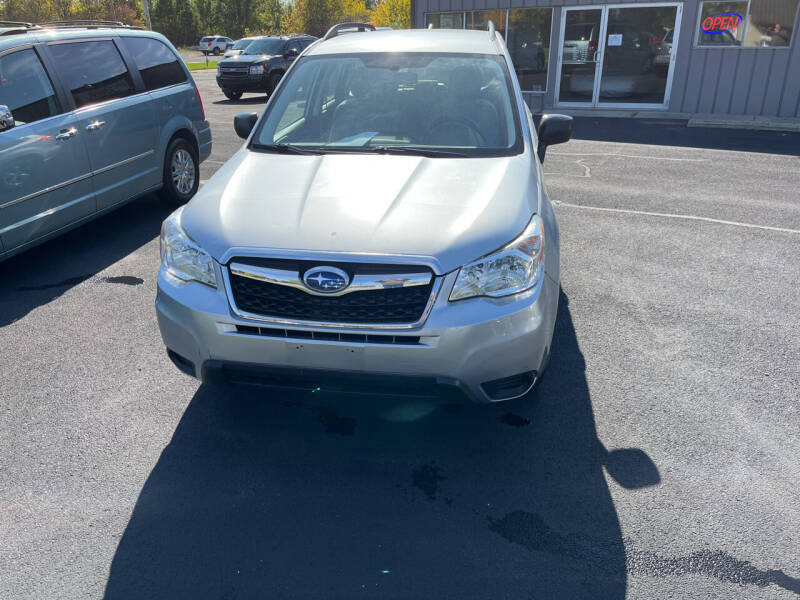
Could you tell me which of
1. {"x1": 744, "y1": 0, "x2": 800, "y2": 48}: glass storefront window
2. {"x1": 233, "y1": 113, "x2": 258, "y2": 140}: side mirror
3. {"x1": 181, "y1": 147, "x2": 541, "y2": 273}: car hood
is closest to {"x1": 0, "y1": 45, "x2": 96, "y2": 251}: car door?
{"x1": 233, "y1": 113, "x2": 258, "y2": 140}: side mirror

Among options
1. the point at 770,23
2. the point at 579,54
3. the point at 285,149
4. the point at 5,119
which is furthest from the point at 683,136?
the point at 5,119

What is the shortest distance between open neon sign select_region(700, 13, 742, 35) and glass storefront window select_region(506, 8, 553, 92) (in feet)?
12.3

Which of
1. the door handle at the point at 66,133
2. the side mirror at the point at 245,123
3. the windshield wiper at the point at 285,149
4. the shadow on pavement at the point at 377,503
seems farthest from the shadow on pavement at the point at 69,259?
the shadow on pavement at the point at 377,503

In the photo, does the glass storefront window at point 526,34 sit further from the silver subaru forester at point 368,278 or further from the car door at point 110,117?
the silver subaru forester at point 368,278

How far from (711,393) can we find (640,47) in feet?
47.4

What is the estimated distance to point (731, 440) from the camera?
3.20 m

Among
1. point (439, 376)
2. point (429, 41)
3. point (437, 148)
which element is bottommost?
point (439, 376)

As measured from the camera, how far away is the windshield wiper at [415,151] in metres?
3.63

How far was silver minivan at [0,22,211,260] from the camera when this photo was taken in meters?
4.95

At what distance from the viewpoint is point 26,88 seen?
5.16 m

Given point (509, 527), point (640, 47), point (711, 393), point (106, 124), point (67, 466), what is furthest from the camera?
point (640, 47)

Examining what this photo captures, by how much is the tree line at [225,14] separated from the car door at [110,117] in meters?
43.4

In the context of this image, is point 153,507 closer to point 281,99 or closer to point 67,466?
point 67,466

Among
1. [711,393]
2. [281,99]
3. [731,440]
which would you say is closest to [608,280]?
[711,393]
